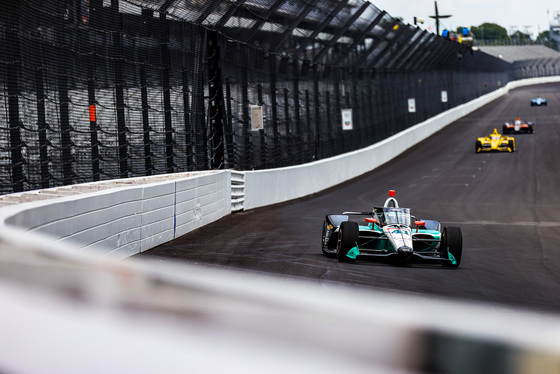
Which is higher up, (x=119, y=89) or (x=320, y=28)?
(x=320, y=28)

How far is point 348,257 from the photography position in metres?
10.6

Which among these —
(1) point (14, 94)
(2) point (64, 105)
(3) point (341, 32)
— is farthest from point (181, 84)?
(3) point (341, 32)

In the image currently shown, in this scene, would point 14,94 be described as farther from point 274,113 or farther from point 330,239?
point 274,113

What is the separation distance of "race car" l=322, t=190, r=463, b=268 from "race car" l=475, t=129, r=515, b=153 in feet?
75.9

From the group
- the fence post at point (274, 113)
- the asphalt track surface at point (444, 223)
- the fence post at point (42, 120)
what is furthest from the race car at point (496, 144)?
the fence post at point (42, 120)

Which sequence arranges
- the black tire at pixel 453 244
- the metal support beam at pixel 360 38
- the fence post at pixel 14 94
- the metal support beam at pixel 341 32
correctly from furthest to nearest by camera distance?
the metal support beam at pixel 360 38
the metal support beam at pixel 341 32
the black tire at pixel 453 244
the fence post at pixel 14 94

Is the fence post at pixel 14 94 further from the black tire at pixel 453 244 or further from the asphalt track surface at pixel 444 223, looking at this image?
the black tire at pixel 453 244

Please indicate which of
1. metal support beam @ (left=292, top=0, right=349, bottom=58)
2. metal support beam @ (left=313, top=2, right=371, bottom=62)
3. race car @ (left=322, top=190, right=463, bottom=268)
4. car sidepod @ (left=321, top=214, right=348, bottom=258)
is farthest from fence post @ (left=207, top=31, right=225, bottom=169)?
metal support beam @ (left=313, top=2, right=371, bottom=62)

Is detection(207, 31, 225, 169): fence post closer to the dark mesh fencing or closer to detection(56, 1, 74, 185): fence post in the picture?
the dark mesh fencing

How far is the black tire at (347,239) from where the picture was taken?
10.5 metres

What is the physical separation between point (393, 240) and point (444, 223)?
20.4 feet

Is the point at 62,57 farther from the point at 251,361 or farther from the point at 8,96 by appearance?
the point at 251,361

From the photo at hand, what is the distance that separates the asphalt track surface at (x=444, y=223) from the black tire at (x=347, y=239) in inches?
6.4

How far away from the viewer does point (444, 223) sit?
16531 mm
